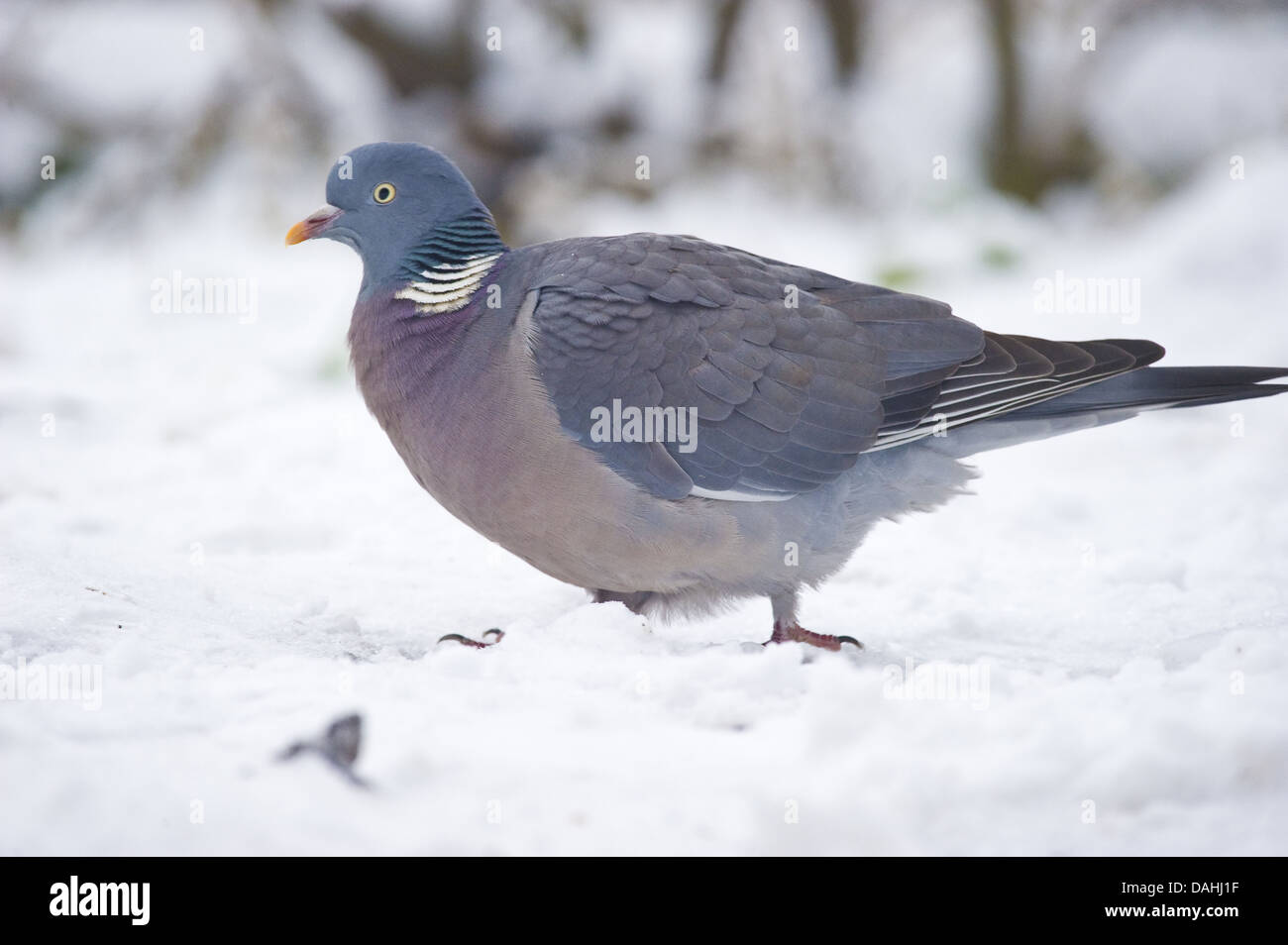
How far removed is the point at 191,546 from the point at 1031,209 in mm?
7180

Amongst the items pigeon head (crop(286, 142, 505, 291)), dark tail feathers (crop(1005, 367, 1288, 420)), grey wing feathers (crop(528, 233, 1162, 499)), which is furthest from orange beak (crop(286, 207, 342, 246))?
dark tail feathers (crop(1005, 367, 1288, 420))

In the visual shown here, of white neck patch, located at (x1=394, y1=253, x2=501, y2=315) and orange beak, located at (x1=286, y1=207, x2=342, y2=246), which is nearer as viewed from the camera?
white neck patch, located at (x1=394, y1=253, x2=501, y2=315)

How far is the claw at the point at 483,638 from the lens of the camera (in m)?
3.16

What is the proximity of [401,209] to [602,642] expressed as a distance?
1366 millimetres

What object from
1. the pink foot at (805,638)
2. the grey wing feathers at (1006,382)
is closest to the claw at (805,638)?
the pink foot at (805,638)

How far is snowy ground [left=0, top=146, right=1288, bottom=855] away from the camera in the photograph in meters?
2.03

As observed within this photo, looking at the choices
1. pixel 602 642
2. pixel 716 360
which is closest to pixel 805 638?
pixel 602 642

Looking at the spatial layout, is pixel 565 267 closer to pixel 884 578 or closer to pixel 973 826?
pixel 884 578

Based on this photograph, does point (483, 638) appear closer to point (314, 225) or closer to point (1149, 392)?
point (314, 225)

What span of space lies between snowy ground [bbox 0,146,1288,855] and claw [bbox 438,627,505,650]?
→ 82mm

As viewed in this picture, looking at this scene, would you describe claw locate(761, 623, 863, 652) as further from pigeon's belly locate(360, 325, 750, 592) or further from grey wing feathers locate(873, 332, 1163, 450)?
grey wing feathers locate(873, 332, 1163, 450)

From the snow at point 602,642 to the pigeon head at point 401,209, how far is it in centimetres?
100

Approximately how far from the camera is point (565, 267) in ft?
10.5

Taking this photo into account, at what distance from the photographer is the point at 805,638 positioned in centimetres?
326
